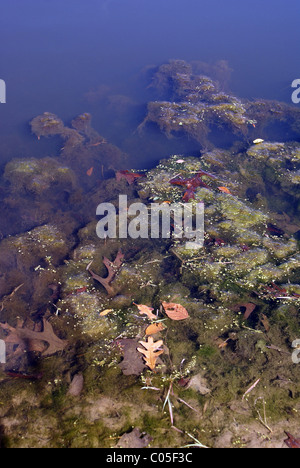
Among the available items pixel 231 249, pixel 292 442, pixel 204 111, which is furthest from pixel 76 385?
pixel 204 111

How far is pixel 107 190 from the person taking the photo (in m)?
4.65

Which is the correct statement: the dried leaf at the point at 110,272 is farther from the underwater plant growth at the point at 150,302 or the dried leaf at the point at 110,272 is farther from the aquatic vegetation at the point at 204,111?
the aquatic vegetation at the point at 204,111

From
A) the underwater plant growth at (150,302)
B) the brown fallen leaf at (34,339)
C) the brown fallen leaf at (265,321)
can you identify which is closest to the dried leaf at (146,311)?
the underwater plant growth at (150,302)

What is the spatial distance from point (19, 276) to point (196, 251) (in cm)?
193

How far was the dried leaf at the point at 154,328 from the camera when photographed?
9.02 feet

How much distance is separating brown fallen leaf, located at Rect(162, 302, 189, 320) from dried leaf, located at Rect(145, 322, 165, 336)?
14 cm

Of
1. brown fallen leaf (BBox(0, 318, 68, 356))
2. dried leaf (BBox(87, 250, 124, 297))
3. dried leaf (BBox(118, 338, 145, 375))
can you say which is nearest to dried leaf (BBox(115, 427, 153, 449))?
dried leaf (BBox(118, 338, 145, 375))

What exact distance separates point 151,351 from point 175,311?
49cm

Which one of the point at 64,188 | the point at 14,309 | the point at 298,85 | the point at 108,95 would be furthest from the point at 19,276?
the point at 298,85

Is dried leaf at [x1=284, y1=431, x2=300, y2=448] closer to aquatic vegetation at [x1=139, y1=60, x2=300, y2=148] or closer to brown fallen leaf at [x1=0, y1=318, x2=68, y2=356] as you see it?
brown fallen leaf at [x1=0, y1=318, x2=68, y2=356]

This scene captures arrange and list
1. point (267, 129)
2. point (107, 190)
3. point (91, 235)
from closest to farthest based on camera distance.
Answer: point (91, 235)
point (107, 190)
point (267, 129)

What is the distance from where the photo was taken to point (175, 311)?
2.95 meters

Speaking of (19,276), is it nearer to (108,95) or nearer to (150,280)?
(150,280)
